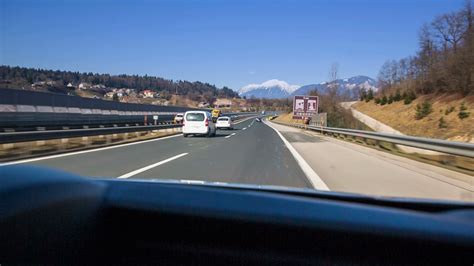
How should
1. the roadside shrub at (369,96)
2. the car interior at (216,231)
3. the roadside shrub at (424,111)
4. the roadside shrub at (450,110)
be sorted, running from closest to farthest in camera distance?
the car interior at (216,231) < the roadside shrub at (450,110) < the roadside shrub at (424,111) < the roadside shrub at (369,96)

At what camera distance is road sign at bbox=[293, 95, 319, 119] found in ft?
164

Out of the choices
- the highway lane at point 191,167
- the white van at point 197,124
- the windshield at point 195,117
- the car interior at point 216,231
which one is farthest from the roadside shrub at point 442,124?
the car interior at point 216,231

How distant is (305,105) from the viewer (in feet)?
166

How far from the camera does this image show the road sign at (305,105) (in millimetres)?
50125

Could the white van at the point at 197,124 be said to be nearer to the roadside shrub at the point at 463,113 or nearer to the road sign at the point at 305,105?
the road sign at the point at 305,105

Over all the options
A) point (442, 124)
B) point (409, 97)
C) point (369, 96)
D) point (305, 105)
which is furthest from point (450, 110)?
point (369, 96)

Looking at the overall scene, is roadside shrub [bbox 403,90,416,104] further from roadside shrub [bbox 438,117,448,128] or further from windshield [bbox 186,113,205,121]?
windshield [bbox 186,113,205,121]

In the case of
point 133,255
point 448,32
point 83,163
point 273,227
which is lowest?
point 83,163

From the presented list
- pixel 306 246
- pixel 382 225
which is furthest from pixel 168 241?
pixel 382 225

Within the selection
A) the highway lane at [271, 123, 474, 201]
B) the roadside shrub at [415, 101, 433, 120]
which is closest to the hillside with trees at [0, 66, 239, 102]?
the highway lane at [271, 123, 474, 201]

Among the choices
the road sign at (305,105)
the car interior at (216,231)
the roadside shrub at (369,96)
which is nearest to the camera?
the car interior at (216,231)

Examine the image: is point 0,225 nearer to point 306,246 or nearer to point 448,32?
point 306,246

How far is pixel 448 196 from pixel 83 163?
9.14 meters

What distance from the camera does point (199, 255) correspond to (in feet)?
5.85
